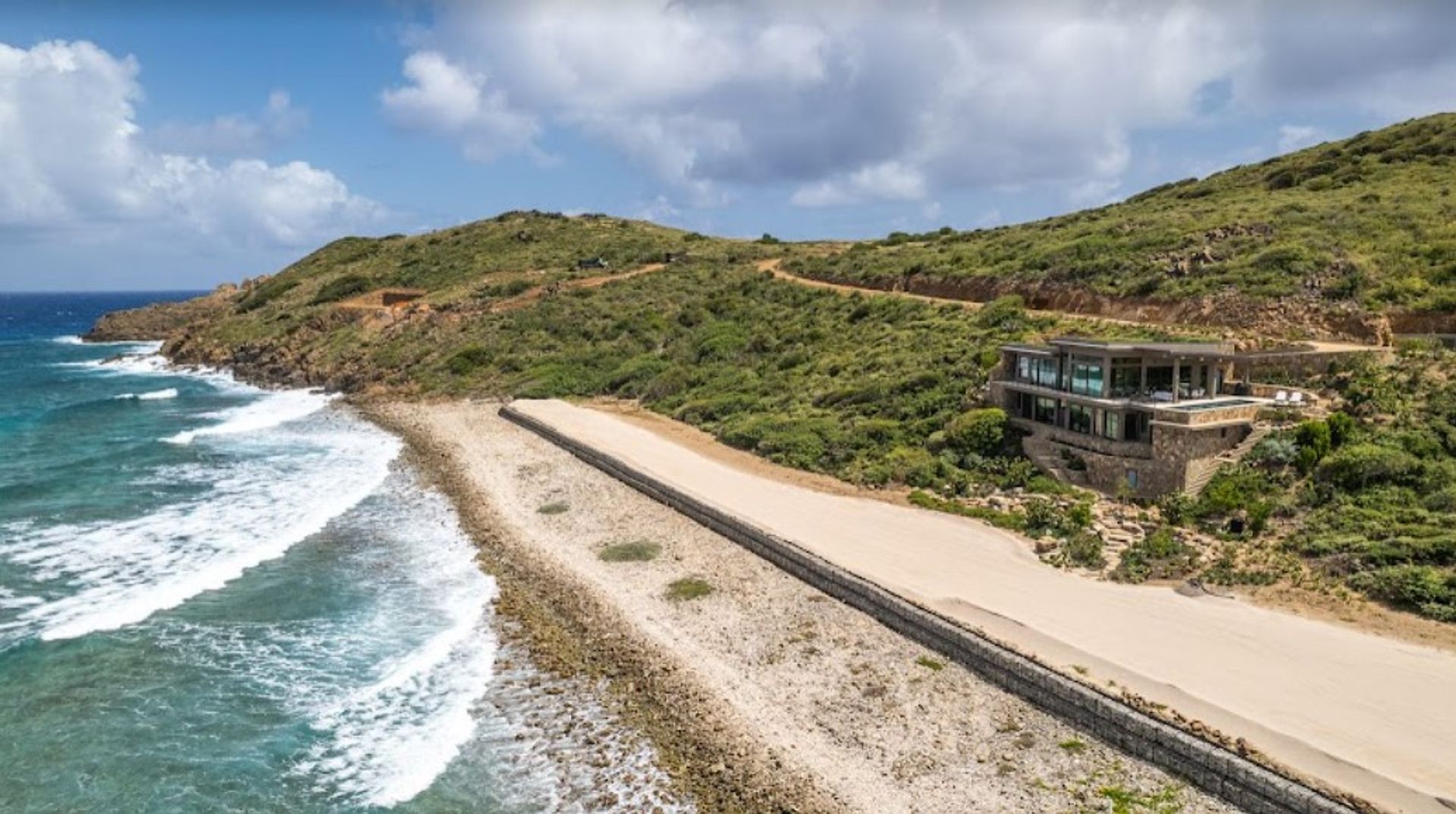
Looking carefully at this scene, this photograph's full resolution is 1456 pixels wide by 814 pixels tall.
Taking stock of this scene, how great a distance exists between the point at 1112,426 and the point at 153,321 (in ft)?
398

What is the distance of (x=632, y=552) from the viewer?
26281mm

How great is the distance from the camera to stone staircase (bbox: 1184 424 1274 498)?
2453 centimetres

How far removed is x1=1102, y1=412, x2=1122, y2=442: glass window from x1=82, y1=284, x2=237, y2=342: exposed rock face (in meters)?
105

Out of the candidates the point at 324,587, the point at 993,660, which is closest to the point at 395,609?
the point at 324,587

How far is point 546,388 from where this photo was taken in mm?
53281

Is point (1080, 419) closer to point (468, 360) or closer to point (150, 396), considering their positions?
point (468, 360)

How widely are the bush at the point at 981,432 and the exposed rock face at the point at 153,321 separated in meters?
100

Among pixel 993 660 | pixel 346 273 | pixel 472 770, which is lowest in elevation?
pixel 472 770

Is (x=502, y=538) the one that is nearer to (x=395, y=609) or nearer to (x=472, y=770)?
(x=395, y=609)

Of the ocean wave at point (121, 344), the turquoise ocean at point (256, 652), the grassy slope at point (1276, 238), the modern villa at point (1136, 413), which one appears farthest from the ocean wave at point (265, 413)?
the ocean wave at point (121, 344)

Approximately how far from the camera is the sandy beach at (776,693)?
14547mm

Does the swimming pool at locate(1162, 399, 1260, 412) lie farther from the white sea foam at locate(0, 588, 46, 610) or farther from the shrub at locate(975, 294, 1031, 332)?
the white sea foam at locate(0, 588, 46, 610)

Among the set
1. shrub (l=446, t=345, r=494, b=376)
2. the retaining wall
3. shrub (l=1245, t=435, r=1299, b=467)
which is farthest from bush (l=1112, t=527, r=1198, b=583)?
shrub (l=446, t=345, r=494, b=376)

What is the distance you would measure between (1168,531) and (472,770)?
55.3 feet
